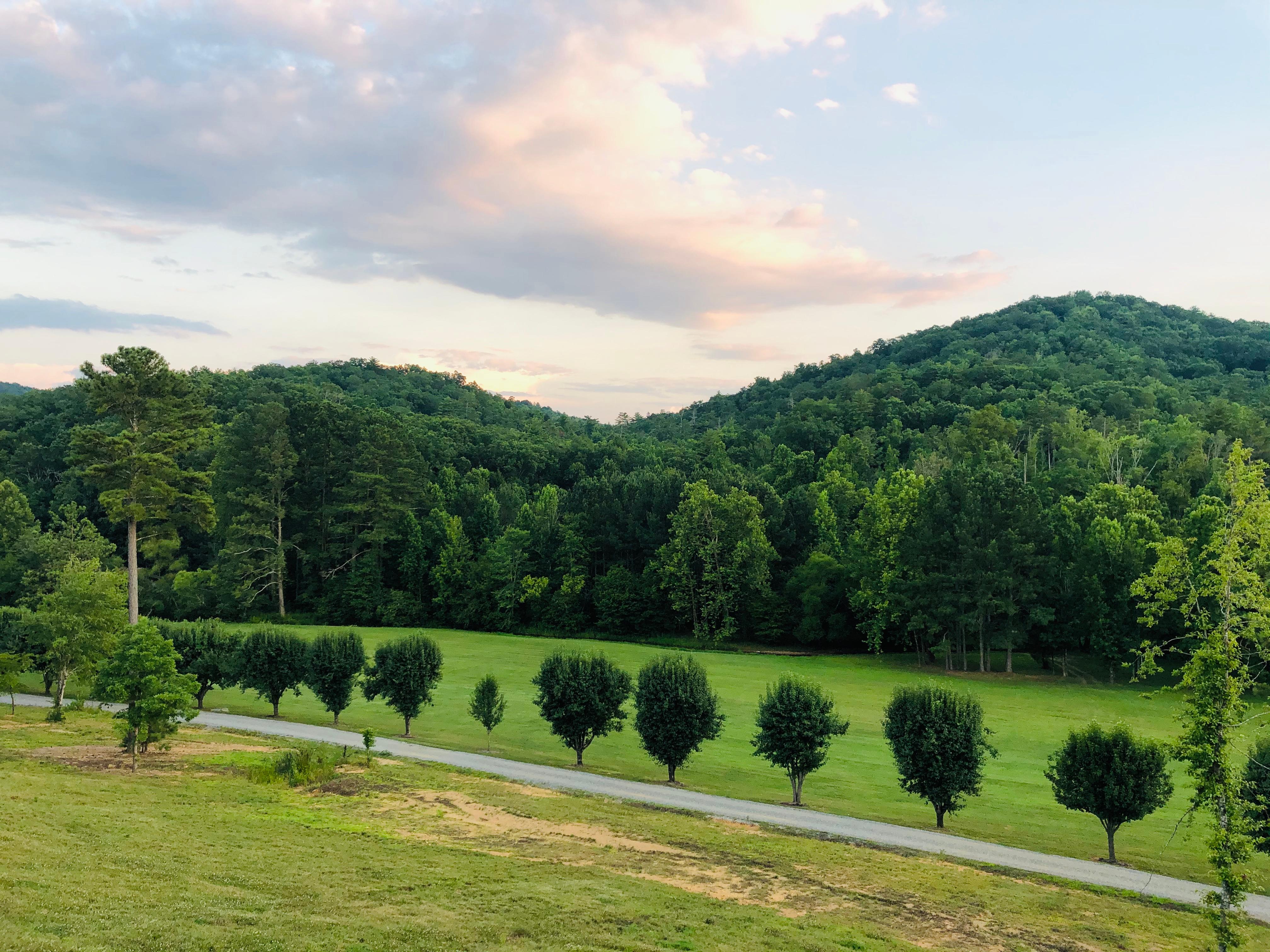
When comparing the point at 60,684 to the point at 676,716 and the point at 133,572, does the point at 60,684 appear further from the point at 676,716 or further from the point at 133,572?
the point at 676,716

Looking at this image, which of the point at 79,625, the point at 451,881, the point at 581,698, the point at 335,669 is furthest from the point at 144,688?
the point at 451,881

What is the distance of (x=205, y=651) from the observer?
42.6 metres

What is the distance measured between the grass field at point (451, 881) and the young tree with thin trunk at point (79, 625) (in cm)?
935

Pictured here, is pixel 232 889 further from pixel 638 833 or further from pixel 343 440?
pixel 343 440

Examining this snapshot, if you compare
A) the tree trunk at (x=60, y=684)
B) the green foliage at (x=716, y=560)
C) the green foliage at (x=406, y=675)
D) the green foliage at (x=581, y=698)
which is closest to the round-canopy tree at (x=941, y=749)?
the green foliage at (x=581, y=698)

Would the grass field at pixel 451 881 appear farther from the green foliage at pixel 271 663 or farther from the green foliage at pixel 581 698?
the green foliage at pixel 271 663

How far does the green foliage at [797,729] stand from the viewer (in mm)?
29922

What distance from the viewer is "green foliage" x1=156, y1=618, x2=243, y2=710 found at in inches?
1667

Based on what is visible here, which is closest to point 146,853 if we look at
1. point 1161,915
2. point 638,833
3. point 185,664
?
point 638,833

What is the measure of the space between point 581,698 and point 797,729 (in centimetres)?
949

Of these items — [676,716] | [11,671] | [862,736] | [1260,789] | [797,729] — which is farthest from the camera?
[862,736]

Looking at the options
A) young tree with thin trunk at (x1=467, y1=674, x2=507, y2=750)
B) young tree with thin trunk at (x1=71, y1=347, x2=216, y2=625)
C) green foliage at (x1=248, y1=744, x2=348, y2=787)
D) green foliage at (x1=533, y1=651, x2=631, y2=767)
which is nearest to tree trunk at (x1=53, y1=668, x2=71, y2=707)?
young tree with thin trunk at (x1=71, y1=347, x2=216, y2=625)

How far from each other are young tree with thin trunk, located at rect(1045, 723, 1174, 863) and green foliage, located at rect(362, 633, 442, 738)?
27.2 m

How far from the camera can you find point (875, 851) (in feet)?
77.5
